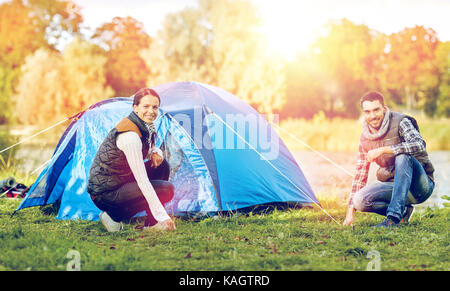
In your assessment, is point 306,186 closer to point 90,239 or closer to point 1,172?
point 90,239

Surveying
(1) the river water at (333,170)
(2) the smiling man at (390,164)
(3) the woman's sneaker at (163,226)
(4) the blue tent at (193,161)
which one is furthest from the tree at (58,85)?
(2) the smiling man at (390,164)

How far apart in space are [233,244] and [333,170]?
6656 mm

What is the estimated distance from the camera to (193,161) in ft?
14.8

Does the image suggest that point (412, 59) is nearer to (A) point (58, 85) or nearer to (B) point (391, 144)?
(A) point (58, 85)

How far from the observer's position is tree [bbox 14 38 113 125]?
814 inches

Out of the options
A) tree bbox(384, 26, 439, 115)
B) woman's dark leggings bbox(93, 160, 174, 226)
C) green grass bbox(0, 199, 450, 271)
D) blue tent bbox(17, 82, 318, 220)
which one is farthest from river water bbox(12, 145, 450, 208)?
tree bbox(384, 26, 439, 115)

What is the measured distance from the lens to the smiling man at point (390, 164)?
3762 millimetres

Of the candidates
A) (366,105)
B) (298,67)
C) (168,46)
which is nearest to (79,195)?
(366,105)

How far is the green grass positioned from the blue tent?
24 cm

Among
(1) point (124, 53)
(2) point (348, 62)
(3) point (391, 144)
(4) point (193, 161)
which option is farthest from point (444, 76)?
(4) point (193, 161)

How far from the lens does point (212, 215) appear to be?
4.37 metres

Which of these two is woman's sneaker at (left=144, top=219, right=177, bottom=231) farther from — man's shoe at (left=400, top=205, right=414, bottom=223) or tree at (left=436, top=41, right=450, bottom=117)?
tree at (left=436, top=41, right=450, bottom=117)

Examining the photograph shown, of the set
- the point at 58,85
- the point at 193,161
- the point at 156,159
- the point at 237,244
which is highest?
the point at 58,85

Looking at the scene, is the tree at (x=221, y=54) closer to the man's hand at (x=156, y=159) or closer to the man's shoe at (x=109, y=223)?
the man's hand at (x=156, y=159)
